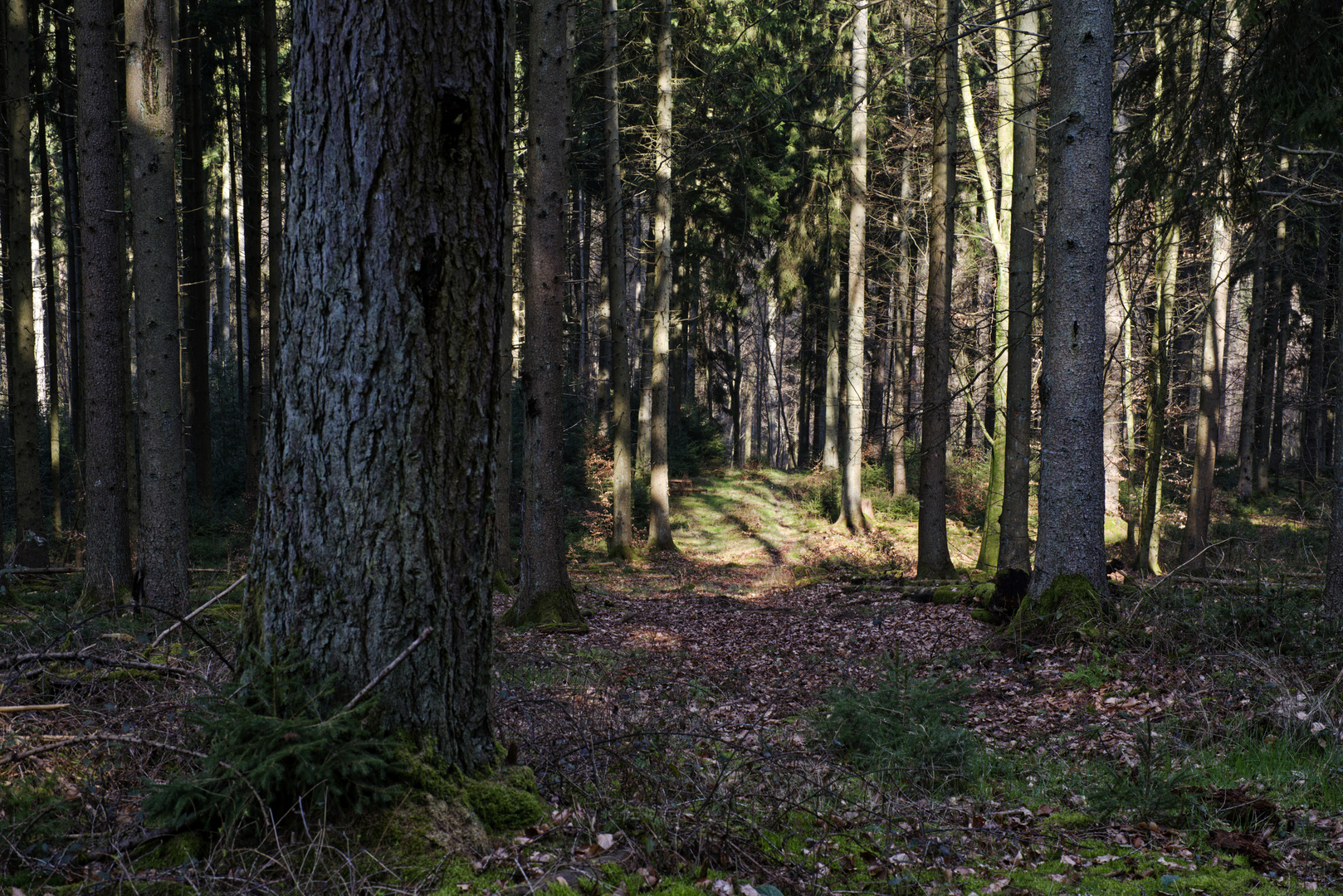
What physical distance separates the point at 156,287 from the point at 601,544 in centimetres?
1158

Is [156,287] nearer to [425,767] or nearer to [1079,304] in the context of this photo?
[425,767]

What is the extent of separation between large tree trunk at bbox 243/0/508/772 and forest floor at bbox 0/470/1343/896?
22.0 inches

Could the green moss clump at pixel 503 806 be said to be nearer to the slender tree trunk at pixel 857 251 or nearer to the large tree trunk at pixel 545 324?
the large tree trunk at pixel 545 324

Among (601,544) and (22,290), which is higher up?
(22,290)

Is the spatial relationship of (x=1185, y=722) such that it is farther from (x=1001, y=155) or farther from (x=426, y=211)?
(x=1001, y=155)

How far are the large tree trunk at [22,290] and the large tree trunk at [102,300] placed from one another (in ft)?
9.90

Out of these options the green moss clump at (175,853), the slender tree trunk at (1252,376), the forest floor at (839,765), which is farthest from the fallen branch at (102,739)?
the slender tree trunk at (1252,376)

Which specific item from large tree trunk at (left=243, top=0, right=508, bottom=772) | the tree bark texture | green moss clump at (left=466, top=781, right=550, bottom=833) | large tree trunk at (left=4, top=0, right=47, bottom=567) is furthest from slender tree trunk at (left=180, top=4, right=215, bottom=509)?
green moss clump at (left=466, top=781, right=550, bottom=833)

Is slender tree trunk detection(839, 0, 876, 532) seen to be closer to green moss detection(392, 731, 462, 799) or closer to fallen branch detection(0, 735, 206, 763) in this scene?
green moss detection(392, 731, 462, 799)

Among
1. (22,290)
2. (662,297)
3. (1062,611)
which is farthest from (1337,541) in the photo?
(22,290)

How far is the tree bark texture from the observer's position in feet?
35.0

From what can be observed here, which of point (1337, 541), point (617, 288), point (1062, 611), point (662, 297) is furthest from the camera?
point (662, 297)

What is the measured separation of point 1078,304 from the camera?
23.6 ft

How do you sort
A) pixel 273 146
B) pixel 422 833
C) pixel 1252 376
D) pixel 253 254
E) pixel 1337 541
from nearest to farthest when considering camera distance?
pixel 422 833, pixel 1337 541, pixel 273 146, pixel 253 254, pixel 1252 376
